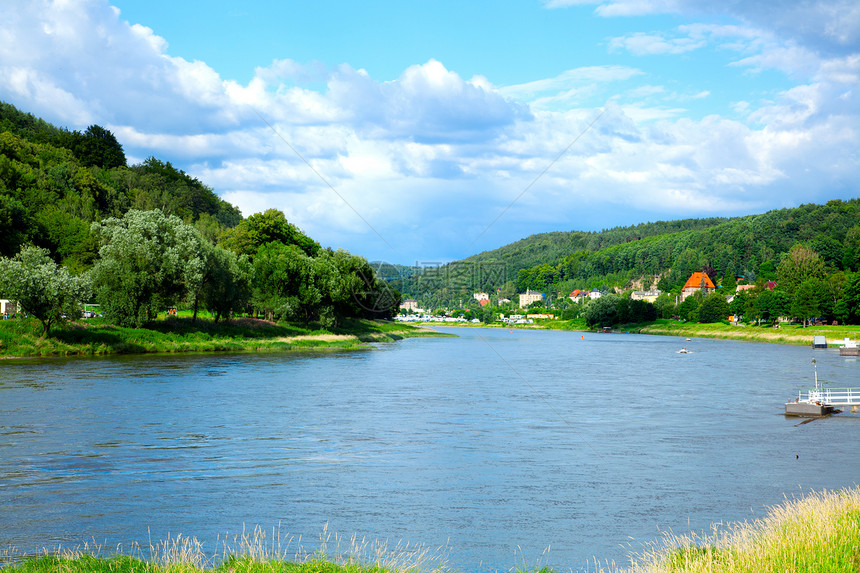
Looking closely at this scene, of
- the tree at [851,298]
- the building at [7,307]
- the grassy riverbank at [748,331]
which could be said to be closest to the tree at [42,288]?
the building at [7,307]

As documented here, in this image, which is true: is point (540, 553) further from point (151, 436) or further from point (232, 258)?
point (232, 258)

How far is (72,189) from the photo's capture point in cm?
9612

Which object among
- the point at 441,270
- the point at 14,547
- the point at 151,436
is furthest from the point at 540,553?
the point at 441,270

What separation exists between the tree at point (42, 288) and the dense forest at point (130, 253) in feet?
0.24

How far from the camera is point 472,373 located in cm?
5506

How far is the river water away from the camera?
15961mm

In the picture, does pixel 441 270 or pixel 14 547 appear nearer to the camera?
pixel 14 547

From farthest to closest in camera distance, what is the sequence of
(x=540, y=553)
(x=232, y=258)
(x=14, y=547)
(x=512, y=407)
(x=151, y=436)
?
(x=232, y=258), (x=512, y=407), (x=151, y=436), (x=540, y=553), (x=14, y=547)

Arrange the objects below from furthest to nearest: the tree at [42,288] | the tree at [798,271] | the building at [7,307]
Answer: the tree at [798,271] → the building at [7,307] → the tree at [42,288]

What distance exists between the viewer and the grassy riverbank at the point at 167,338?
4988cm

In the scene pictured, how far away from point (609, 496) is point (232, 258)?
55.2 meters

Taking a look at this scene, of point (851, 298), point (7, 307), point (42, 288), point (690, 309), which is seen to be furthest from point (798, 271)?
point (7, 307)

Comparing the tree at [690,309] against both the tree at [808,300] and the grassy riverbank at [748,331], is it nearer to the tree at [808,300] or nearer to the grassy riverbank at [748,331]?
the grassy riverbank at [748,331]

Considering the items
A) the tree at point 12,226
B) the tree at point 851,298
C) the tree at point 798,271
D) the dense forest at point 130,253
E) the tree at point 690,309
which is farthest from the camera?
the tree at point 690,309
